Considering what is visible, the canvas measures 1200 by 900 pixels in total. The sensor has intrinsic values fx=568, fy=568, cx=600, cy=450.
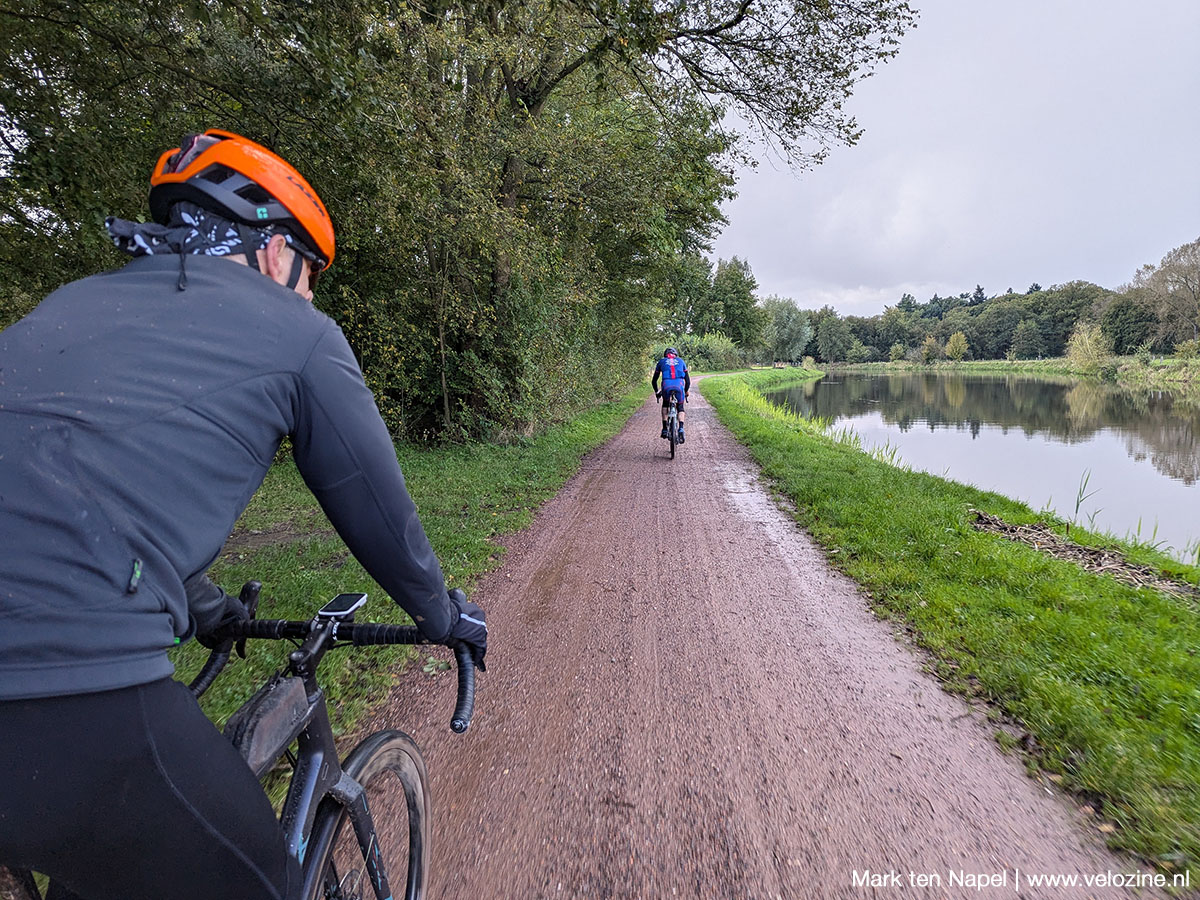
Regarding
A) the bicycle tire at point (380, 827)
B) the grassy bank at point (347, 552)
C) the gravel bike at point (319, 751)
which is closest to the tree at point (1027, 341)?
the grassy bank at point (347, 552)

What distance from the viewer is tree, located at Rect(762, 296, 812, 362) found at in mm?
77562

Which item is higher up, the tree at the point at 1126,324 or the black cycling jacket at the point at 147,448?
the tree at the point at 1126,324

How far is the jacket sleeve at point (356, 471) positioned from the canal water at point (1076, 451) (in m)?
8.71

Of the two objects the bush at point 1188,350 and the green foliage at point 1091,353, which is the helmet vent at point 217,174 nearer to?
the bush at point 1188,350

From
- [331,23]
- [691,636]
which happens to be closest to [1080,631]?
[691,636]

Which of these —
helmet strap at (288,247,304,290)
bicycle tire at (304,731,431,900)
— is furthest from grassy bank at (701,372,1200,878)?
helmet strap at (288,247,304,290)

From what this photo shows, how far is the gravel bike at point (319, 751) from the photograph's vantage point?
4.06 ft

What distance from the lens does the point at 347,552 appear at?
19.0 ft

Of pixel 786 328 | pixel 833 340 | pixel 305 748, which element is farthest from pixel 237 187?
pixel 833 340

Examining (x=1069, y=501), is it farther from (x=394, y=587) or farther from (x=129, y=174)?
(x=129, y=174)

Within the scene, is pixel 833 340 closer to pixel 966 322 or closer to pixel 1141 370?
pixel 966 322

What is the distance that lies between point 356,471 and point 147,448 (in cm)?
33

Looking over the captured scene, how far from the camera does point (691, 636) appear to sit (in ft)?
13.3

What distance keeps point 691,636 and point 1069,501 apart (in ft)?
33.8
